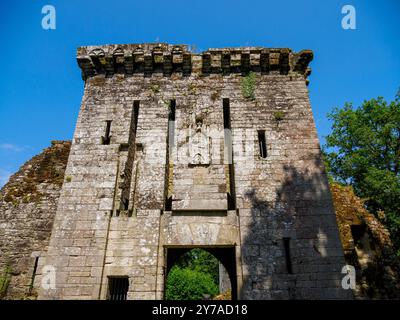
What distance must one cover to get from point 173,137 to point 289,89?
343 centimetres

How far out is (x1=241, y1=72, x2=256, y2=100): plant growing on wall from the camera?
803cm

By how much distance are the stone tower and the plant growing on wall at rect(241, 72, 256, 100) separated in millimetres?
40

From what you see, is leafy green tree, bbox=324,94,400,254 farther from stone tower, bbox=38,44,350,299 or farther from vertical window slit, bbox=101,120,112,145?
vertical window slit, bbox=101,120,112,145

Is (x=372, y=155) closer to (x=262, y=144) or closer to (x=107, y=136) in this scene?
(x=262, y=144)

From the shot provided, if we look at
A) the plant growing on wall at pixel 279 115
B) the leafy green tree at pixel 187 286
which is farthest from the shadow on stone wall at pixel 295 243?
the leafy green tree at pixel 187 286

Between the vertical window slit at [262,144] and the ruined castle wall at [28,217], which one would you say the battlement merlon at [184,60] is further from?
the ruined castle wall at [28,217]

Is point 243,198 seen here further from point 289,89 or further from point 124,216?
point 289,89

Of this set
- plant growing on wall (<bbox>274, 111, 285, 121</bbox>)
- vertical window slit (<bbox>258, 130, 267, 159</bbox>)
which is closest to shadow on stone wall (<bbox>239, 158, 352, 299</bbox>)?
vertical window slit (<bbox>258, 130, 267, 159</bbox>)

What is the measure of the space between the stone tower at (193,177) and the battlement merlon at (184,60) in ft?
0.09

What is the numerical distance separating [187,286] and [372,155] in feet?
56.8

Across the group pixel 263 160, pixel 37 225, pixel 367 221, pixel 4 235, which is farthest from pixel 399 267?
pixel 4 235

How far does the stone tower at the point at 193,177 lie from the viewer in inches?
239

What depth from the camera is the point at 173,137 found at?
7.76 meters

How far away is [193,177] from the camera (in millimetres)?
6965
